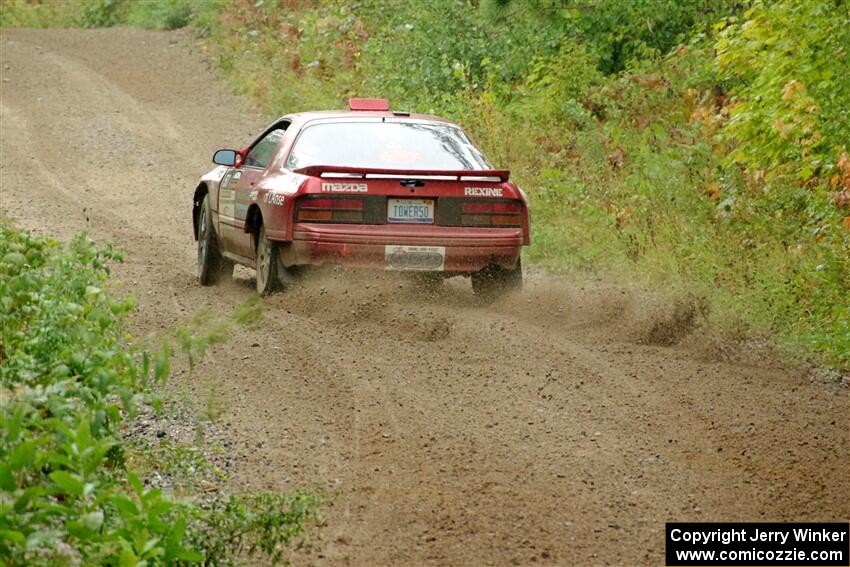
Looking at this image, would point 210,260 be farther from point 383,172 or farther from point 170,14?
point 170,14

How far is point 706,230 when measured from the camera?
40.9ft

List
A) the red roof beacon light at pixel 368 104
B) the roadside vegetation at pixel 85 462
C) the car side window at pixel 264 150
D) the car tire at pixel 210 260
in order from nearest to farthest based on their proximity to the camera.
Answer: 1. the roadside vegetation at pixel 85 462
2. the car side window at pixel 264 150
3. the red roof beacon light at pixel 368 104
4. the car tire at pixel 210 260

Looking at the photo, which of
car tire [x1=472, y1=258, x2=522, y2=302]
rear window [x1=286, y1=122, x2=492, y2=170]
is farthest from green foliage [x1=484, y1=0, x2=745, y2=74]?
car tire [x1=472, y1=258, x2=522, y2=302]

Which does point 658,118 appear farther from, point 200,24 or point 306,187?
point 200,24

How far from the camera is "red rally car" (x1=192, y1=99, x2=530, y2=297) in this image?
1013 cm

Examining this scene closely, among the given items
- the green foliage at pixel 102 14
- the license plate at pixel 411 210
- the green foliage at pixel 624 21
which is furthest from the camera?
the green foliage at pixel 102 14

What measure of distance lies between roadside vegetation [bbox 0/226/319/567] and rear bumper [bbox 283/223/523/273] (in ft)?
10.2

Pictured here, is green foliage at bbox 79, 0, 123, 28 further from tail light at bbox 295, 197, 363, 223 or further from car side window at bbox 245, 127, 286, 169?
tail light at bbox 295, 197, 363, 223

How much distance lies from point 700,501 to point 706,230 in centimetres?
697

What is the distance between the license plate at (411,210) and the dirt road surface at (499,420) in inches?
19.8

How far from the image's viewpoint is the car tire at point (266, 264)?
34.5ft

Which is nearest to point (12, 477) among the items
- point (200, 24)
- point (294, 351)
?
point (294, 351)

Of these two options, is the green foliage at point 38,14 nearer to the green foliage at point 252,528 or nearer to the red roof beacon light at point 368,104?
the red roof beacon light at point 368,104

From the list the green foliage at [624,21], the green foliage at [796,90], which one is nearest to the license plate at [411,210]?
the green foliage at [796,90]
